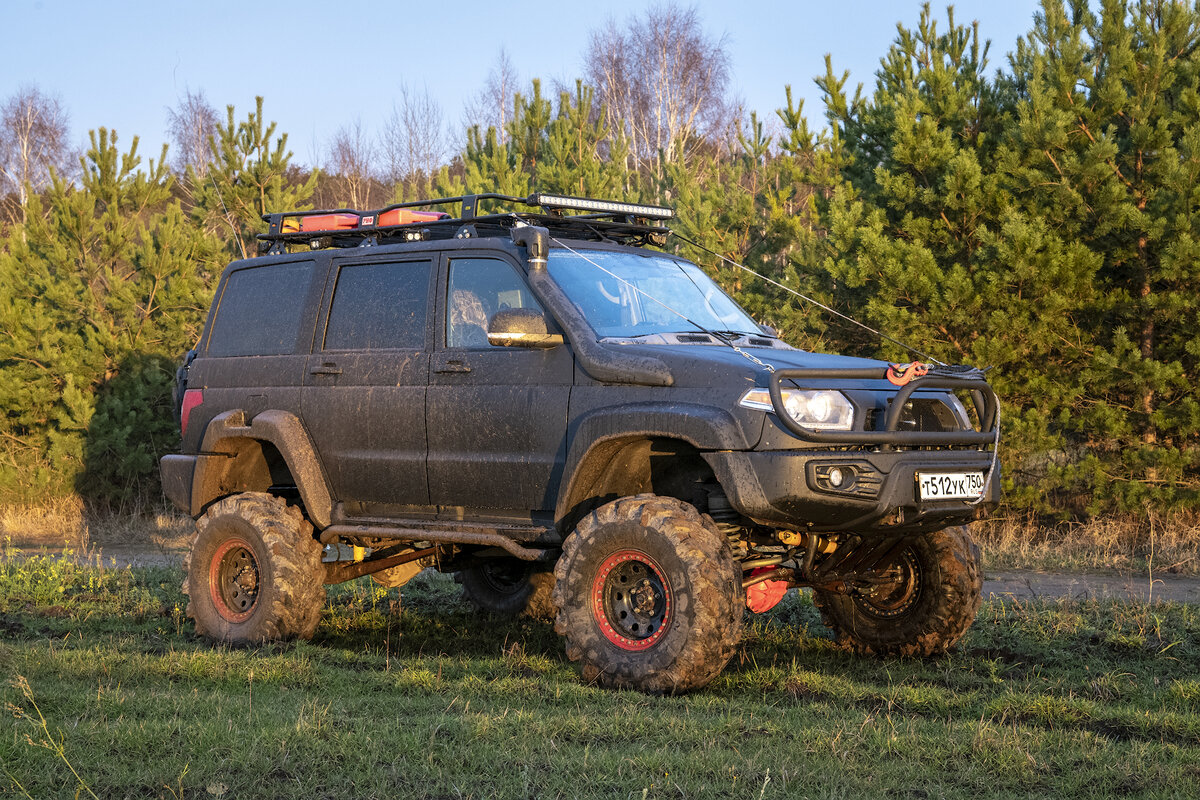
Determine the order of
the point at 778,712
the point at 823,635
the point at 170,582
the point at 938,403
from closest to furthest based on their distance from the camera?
the point at 778,712 < the point at 938,403 < the point at 823,635 < the point at 170,582

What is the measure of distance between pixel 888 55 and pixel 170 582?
1019 centimetres

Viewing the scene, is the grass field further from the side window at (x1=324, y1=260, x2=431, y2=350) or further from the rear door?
the side window at (x1=324, y1=260, x2=431, y2=350)

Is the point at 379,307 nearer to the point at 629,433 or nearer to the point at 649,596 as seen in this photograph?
the point at 629,433

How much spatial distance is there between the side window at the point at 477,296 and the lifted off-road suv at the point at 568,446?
1 cm

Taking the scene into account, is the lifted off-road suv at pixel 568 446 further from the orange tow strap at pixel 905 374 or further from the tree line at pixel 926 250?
the tree line at pixel 926 250

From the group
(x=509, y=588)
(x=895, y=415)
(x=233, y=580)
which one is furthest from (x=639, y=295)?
(x=233, y=580)

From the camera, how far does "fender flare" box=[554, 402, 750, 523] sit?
5512 mm

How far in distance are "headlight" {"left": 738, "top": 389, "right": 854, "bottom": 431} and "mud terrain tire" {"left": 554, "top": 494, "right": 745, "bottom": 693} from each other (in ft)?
2.19

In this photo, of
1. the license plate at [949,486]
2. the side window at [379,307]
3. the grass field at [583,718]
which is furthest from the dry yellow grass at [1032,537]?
the side window at [379,307]

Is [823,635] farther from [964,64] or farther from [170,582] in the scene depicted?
[964,64]

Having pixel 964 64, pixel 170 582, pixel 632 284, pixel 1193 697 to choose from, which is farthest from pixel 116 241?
pixel 1193 697

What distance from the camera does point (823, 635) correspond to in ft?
25.2

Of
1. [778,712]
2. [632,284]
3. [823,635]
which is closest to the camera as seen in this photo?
[778,712]

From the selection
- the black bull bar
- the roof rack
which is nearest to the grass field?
the black bull bar
